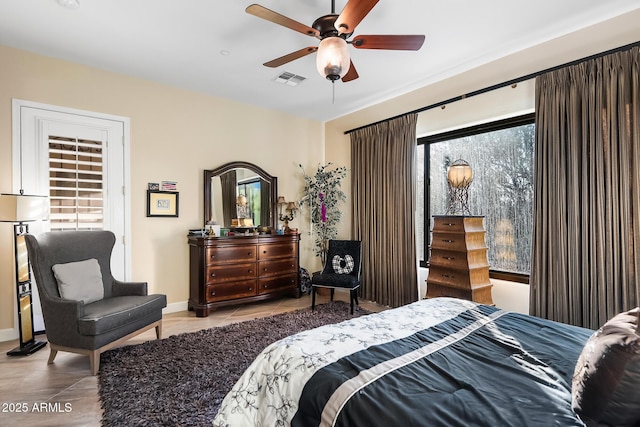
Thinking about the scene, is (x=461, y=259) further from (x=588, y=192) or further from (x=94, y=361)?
(x=94, y=361)

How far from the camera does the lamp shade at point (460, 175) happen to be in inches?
137

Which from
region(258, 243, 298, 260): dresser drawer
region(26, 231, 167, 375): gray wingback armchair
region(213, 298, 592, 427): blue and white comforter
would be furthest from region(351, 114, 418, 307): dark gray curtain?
region(26, 231, 167, 375): gray wingback armchair

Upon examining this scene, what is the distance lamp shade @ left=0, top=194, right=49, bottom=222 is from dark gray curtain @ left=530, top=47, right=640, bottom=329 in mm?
4542

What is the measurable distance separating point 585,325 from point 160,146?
4.75 meters

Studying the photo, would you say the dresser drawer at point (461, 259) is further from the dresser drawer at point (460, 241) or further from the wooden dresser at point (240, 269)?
the wooden dresser at point (240, 269)

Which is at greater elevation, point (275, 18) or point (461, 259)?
point (275, 18)

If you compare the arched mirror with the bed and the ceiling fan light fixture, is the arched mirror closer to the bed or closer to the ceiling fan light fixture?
the ceiling fan light fixture

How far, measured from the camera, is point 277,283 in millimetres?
4574

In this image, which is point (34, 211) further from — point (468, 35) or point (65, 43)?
point (468, 35)

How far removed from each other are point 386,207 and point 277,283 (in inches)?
73.3

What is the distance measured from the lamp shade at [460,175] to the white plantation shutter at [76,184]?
3.96m

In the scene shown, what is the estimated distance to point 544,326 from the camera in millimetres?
1733

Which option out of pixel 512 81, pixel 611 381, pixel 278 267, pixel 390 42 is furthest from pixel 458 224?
pixel 278 267

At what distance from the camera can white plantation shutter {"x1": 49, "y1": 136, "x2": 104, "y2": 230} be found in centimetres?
343
